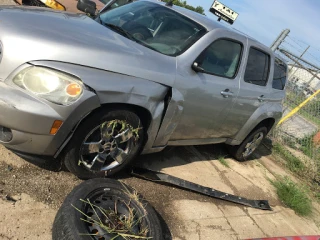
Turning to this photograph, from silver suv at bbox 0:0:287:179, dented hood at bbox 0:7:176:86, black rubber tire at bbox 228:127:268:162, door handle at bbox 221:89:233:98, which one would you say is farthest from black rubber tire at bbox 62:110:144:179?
black rubber tire at bbox 228:127:268:162

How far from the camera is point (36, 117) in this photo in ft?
8.30

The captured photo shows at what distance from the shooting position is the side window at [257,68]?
4480 mm

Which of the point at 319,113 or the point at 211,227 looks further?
the point at 319,113

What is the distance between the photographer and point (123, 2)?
4.54 metres

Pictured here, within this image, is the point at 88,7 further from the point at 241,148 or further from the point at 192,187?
the point at 241,148

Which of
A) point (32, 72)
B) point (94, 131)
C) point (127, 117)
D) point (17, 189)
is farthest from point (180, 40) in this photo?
point (17, 189)

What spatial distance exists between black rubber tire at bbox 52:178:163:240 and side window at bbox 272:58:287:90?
10.8 ft

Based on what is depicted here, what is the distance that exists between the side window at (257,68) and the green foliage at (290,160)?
8.32 ft

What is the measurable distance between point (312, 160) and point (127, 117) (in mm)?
5799

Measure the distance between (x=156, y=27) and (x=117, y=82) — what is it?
1.18 meters

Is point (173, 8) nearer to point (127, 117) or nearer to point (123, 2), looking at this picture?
point (123, 2)

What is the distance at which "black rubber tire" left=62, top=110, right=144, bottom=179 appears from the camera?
2844 mm

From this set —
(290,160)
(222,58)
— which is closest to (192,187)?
(222,58)

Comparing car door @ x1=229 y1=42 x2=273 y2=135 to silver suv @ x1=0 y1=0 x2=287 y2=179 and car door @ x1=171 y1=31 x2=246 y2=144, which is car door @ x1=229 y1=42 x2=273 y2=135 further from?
car door @ x1=171 y1=31 x2=246 y2=144
